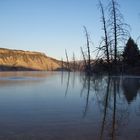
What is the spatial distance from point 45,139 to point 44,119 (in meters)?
2.52

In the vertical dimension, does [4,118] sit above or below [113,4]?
below

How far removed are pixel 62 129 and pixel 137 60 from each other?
53.6 m

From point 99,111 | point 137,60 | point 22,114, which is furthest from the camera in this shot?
point 137,60

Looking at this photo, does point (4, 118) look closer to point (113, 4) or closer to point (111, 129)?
point (111, 129)

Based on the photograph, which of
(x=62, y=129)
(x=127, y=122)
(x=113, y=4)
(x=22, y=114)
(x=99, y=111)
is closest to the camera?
(x=62, y=129)

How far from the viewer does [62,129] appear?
7.95 m

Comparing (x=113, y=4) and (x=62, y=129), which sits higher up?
(x=113, y=4)

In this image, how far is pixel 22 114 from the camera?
33.7 ft

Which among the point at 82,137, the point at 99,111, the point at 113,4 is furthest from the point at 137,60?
the point at 82,137

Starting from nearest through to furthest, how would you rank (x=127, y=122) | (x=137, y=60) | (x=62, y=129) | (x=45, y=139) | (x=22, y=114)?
(x=45, y=139) → (x=62, y=129) → (x=127, y=122) → (x=22, y=114) → (x=137, y=60)

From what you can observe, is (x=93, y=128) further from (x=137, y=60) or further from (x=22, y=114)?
(x=137, y=60)

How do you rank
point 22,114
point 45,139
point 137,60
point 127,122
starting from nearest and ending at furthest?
point 45,139 < point 127,122 < point 22,114 < point 137,60

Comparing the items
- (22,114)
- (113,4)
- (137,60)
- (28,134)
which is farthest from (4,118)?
(137,60)

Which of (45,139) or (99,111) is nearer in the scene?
(45,139)
